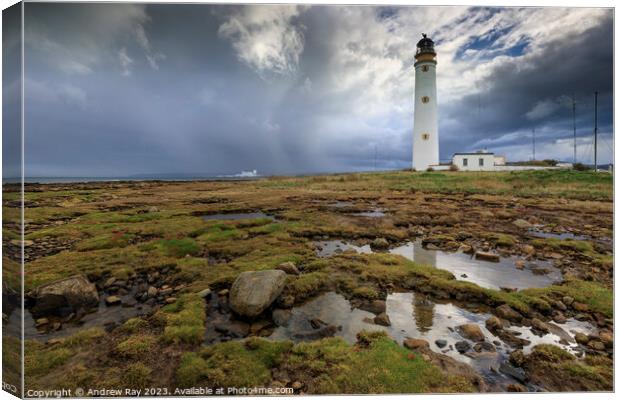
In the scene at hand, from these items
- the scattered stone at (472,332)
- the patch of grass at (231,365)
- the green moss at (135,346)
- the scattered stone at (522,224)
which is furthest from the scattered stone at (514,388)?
the scattered stone at (522,224)

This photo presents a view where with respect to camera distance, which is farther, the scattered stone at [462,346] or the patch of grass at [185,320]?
the patch of grass at [185,320]

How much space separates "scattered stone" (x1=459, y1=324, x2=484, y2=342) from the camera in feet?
15.4

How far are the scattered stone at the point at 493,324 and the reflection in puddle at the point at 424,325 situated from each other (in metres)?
0.09

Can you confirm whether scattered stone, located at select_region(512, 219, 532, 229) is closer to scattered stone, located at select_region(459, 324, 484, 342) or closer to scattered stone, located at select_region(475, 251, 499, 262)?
scattered stone, located at select_region(475, 251, 499, 262)

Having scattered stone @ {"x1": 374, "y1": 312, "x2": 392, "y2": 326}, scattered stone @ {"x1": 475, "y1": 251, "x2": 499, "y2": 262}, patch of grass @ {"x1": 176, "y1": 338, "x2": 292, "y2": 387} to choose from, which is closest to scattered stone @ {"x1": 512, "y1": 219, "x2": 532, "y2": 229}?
scattered stone @ {"x1": 475, "y1": 251, "x2": 499, "y2": 262}

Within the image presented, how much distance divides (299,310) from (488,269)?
570 cm

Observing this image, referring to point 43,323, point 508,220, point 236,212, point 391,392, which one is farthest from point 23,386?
point 508,220

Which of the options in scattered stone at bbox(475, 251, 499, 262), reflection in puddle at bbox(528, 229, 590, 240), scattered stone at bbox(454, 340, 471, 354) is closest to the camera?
scattered stone at bbox(454, 340, 471, 354)

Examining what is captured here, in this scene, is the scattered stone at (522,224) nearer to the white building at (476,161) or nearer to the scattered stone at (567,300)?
the scattered stone at (567,300)

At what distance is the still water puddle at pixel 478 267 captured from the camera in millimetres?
6793

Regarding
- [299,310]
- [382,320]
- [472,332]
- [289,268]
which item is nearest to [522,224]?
[472,332]

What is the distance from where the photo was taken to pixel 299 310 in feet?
18.3

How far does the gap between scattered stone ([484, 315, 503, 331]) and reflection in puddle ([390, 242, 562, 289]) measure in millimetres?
1738

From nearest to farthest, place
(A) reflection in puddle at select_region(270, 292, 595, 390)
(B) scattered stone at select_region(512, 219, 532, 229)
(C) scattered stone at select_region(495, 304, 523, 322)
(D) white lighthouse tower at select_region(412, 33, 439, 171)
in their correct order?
(A) reflection in puddle at select_region(270, 292, 595, 390) < (C) scattered stone at select_region(495, 304, 523, 322) < (B) scattered stone at select_region(512, 219, 532, 229) < (D) white lighthouse tower at select_region(412, 33, 439, 171)
